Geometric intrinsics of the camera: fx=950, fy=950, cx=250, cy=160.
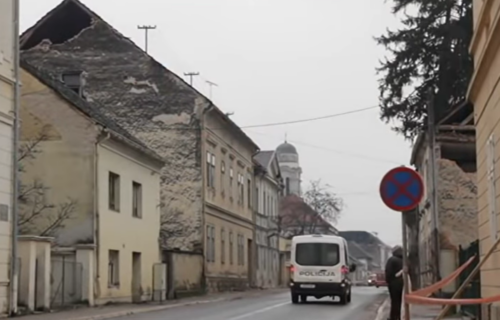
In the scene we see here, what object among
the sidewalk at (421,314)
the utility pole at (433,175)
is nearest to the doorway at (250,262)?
the utility pole at (433,175)

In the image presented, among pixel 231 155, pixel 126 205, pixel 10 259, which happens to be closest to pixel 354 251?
pixel 231 155

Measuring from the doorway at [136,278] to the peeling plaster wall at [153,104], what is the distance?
31.5ft

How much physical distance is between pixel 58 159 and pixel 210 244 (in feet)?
57.5

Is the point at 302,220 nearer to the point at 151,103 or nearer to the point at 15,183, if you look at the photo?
the point at 151,103

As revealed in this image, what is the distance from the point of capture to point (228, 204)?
174 ft

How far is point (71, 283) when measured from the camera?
2983 centimetres

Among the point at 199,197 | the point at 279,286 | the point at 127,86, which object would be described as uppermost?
the point at 127,86

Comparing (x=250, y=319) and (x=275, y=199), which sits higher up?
(x=275, y=199)

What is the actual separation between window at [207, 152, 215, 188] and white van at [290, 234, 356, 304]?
48.0ft

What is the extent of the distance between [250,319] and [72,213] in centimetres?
1009

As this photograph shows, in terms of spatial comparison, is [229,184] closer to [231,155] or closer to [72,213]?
[231,155]

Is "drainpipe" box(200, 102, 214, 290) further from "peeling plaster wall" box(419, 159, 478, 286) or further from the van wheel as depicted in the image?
"peeling plaster wall" box(419, 159, 478, 286)

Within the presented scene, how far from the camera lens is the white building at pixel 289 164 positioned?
122m

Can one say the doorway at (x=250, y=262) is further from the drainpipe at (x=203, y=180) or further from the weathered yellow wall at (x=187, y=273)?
the weathered yellow wall at (x=187, y=273)
